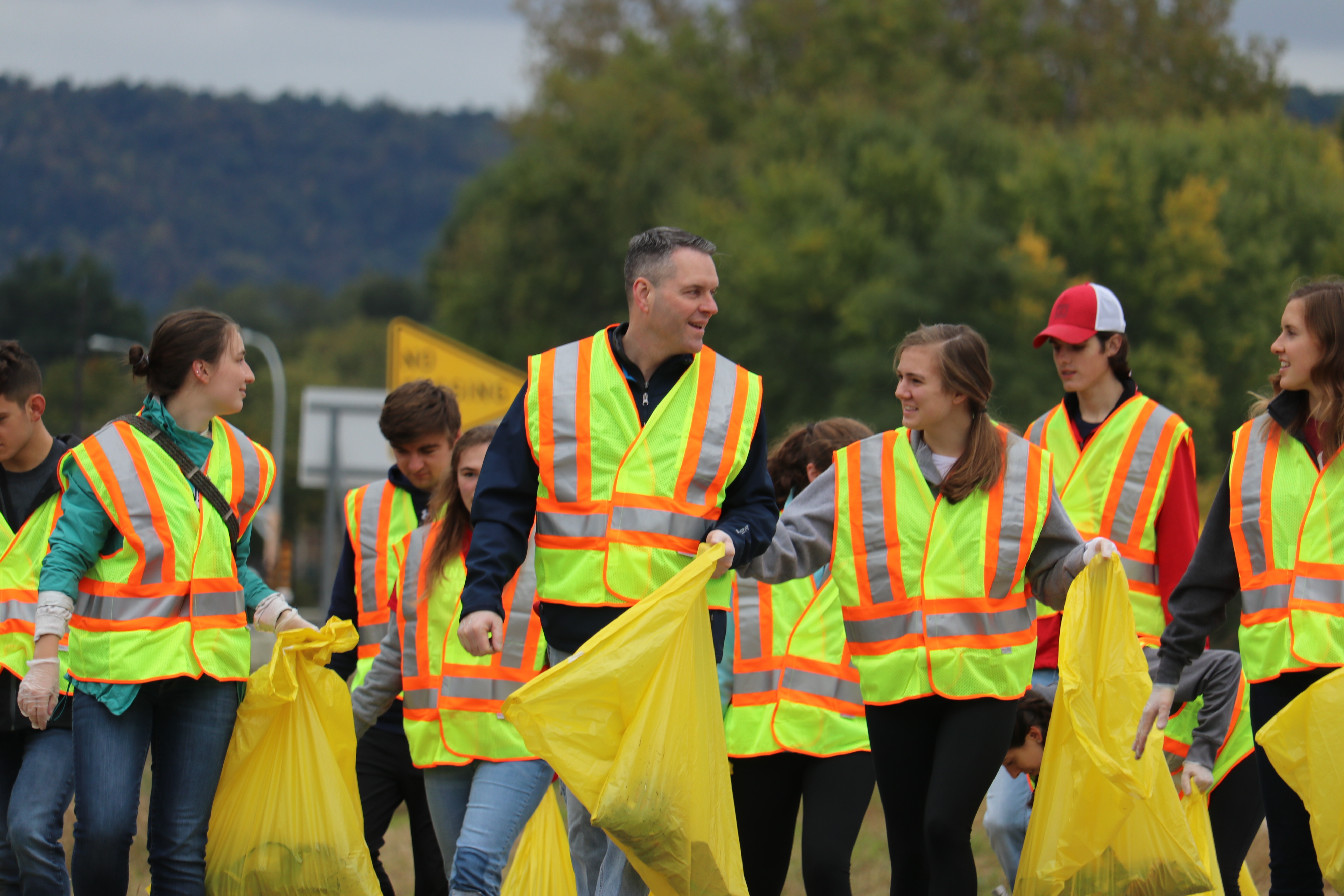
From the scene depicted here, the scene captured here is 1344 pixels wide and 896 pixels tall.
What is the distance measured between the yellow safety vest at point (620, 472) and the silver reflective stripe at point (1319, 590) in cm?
145

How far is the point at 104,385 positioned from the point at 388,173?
112 metres

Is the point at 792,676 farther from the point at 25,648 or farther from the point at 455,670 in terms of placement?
the point at 25,648

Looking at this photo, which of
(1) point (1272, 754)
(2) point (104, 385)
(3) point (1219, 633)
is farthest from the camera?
(2) point (104, 385)

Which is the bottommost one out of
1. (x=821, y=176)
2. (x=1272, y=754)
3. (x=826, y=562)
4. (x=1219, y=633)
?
(x=1219, y=633)

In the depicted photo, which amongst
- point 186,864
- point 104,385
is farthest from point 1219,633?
point 104,385

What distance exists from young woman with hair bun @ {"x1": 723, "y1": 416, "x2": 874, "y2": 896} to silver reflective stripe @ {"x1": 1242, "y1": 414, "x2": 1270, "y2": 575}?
125cm

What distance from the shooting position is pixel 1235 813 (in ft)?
16.0

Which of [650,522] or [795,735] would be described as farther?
[795,735]

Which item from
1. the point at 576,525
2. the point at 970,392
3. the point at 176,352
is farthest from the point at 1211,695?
the point at 176,352

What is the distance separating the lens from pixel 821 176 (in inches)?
1403

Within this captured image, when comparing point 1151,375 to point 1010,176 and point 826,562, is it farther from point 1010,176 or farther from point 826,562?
point 826,562

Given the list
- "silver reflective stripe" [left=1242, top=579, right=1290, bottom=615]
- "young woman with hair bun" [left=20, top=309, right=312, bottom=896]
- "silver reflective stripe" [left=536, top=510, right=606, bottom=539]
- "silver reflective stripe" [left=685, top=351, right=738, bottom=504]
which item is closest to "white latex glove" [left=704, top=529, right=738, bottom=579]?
"silver reflective stripe" [left=685, top=351, right=738, bottom=504]

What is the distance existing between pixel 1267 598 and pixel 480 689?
231 cm

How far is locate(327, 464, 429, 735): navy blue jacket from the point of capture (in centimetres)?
542
